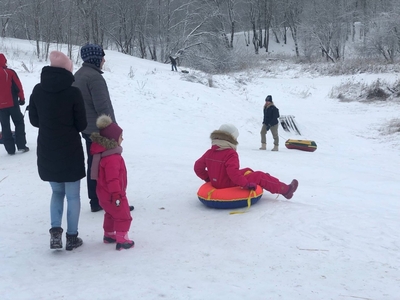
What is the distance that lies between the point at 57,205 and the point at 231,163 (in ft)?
7.39

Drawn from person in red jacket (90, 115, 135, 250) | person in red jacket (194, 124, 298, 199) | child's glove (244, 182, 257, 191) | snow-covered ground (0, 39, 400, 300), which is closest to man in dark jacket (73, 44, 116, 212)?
person in red jacket (90, 115, 135, 250)

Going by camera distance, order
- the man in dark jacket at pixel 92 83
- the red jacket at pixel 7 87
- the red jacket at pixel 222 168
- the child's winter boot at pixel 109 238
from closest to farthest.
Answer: the child's winter boot at pixel 109 238, the man in dark jacket at pixel 92 83, the red jacket at pixel 222 168, the red jacket at pixel 7 87

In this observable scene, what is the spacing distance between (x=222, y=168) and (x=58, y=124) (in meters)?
2.35

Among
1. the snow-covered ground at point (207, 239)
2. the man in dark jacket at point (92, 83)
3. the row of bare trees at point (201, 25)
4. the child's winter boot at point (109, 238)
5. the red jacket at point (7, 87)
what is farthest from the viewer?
the row of bare trees at point (201, 25)

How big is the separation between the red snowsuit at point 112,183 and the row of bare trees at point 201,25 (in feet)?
49.9

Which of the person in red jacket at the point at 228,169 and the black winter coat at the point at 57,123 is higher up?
the black winter coat at the point at 57,123

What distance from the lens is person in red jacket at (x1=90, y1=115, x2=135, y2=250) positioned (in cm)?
402

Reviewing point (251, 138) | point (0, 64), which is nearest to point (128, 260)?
point (0, 64)

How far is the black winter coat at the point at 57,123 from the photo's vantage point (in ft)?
12.8

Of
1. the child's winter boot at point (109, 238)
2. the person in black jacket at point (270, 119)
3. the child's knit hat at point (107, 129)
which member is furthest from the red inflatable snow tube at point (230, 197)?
the person in black jacket at point (270, 119)

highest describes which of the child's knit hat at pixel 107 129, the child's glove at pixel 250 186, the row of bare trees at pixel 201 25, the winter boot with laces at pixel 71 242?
the row of bare trees at pixel 201 25

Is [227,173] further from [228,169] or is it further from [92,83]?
[92,83]

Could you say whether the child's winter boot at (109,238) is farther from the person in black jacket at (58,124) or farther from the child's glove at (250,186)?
the child's glove at (250,186)

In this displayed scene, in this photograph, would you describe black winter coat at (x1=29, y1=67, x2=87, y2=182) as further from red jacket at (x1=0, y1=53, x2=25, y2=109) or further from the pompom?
red jacket at (x1=0, y1=53, x2=25, y2=109)
